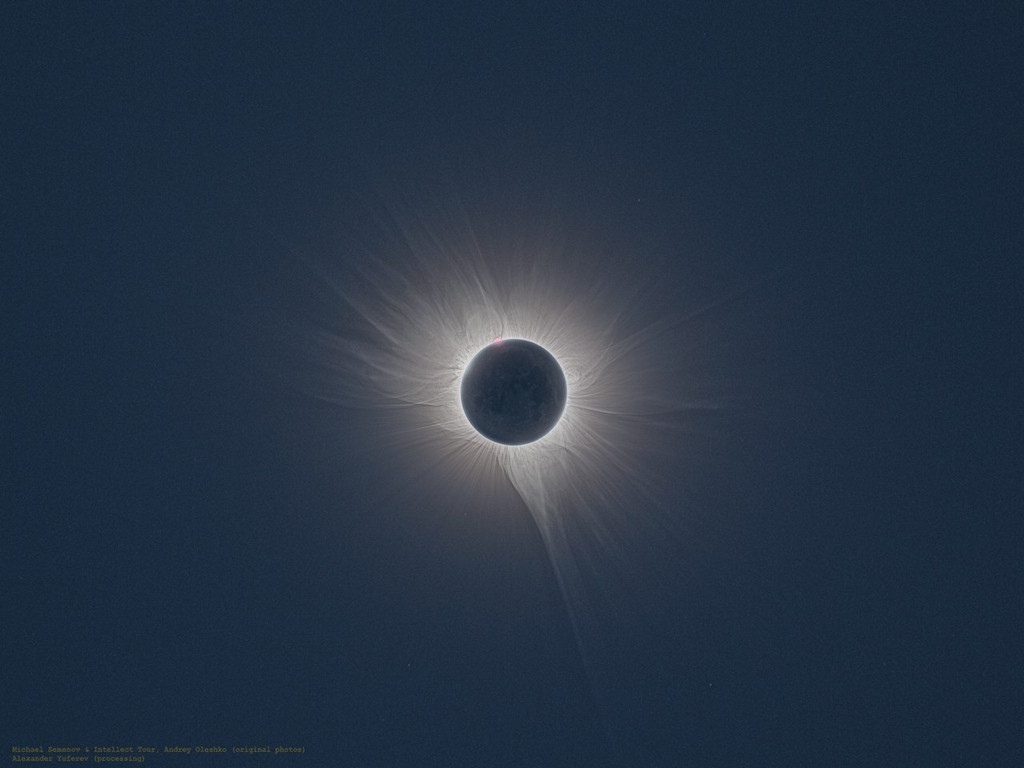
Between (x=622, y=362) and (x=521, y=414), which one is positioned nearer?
(x=521, y=414)

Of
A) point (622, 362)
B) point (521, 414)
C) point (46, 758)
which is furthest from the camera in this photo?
point (46, 758)

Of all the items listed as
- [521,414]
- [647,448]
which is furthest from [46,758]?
[647,448]

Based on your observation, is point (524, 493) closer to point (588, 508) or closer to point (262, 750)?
point (588, 508)

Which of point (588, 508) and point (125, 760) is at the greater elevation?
point (588, 508)

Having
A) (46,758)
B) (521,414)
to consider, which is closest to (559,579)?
(521,414)

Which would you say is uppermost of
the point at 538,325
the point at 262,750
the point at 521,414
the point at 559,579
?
the point at 538,325

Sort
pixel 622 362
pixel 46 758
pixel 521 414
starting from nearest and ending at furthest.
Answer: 1. pixel 521 414
2. pixel 622 362
3. pixel 46 758
